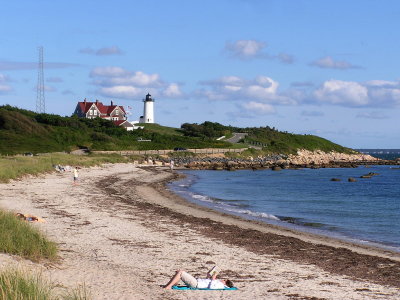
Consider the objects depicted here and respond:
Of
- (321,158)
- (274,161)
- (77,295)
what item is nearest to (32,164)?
(77,295)

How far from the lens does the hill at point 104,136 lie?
268 feet

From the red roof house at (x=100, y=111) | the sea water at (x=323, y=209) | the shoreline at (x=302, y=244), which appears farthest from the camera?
the red roof house at (x=100, y=111)

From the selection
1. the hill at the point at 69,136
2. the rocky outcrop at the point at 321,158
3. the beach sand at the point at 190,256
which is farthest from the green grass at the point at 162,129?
the beach sand at the point at 190,256

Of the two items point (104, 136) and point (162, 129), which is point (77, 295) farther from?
point (162, 129)

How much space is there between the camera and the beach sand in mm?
11703

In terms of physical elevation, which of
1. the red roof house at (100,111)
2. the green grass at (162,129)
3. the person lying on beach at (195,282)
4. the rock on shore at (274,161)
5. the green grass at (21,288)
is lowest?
the person lying on beach at (195,282)

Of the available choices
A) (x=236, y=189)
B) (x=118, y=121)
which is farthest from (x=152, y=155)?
(x=236, y=189)

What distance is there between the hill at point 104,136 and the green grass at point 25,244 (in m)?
60.7

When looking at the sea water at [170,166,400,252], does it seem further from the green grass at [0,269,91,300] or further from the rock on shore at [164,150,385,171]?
the rock on shore at [164,150,385,171]

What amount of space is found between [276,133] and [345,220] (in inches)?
4379

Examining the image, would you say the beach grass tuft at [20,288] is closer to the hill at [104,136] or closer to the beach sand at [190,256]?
the beach sand at [190,256]

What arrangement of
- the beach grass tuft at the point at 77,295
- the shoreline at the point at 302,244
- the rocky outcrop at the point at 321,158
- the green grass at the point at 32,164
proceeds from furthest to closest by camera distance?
the rocky outcrop at the point at 321,158 → the green grass at the point at 32,164 → the shoreline at the point at 302,244 → the beach grass tuft at the point at 77,295

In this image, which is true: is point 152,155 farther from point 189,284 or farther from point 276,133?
point 189,284

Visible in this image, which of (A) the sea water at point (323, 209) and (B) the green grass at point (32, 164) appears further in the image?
(B) the green grass at point (32, 164)
